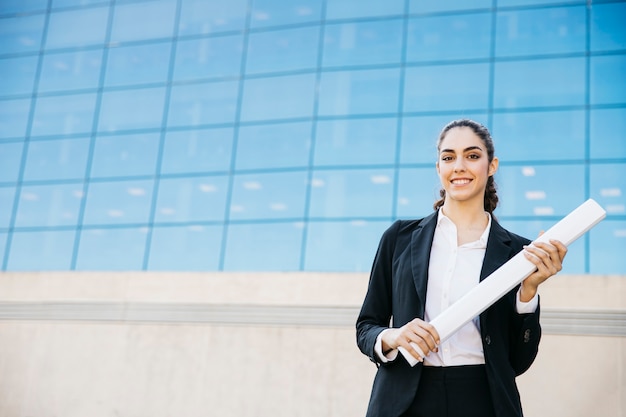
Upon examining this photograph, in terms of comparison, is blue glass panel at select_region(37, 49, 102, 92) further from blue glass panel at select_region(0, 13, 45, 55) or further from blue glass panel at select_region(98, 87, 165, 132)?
blue glass panel at select_region(98, 87, 165, 132)

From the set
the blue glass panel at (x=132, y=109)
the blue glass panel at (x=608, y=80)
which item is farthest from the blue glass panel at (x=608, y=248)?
the blue glass panel at (x=132, y=109)

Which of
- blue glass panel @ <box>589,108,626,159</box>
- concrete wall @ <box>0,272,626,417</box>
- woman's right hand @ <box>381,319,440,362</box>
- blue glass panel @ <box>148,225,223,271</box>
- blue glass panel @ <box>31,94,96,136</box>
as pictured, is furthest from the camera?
blue glass panel @ <box>31,94,96,136</box>

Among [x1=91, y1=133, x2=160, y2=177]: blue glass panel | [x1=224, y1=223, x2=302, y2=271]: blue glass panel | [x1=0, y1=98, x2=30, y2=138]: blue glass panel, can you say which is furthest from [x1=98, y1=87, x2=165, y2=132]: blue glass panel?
[x1=224, y1=223, x2=302, y2=271]: blue glass panel

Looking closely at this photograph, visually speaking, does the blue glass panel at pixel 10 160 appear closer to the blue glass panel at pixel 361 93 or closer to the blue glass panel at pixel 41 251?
the blue glass panel at pixel 41 251

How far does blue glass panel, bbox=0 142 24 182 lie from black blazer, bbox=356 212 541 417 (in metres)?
13.9

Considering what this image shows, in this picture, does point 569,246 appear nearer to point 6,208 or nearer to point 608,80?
point 608,80

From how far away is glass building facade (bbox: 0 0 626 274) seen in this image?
41.1 ft

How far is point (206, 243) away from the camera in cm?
1348

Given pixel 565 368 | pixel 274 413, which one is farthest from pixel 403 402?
pixel 274 413

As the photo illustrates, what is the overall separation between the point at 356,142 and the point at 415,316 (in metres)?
11.0

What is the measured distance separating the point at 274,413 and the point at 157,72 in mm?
8280

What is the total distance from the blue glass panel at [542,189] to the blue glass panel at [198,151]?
4.92 m

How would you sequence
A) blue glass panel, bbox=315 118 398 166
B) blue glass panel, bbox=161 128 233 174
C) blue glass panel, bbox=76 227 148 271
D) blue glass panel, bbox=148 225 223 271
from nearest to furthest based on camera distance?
1. blue glass panel, bbox=315 118 398 166
2. blue glass panel, bbox=148 225 223 271
3. blue glass panel, bbox=76 227 148 271
4. blue glass panel, bbox=161 128 233 174

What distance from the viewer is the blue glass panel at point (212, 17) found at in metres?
14.7
